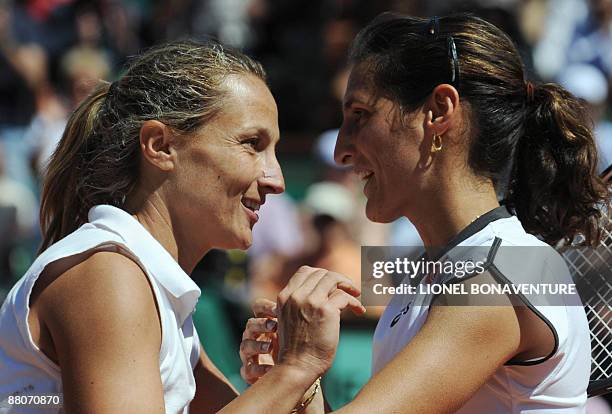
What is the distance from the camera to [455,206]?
2.63 meters

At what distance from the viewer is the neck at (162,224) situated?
2.55 metres

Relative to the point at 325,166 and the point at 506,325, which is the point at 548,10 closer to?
the point at 325,166

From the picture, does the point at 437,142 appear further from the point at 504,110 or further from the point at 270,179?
the point at 270,179

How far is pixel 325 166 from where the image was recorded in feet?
21.6

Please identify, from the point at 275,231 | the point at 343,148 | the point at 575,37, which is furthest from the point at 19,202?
the point at 343,148

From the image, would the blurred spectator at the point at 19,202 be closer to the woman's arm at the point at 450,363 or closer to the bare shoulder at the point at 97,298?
the bare shoulder at the point at 97,298

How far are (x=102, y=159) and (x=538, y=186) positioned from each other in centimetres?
113

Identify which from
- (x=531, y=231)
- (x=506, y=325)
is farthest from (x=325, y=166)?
(x=506, y=325)

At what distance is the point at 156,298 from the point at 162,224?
0.30 m

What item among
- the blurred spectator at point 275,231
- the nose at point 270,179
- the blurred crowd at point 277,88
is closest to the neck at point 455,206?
the nose at point 270,179

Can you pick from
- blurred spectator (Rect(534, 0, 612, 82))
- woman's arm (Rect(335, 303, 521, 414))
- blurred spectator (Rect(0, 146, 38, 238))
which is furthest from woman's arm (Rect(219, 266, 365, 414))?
blurred spectator (Rect(534, 0, 612, 82))

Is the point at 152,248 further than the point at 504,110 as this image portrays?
No

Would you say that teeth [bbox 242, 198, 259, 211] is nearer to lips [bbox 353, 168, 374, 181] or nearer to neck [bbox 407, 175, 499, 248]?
lips [bbox 353, 168, 374, 181]

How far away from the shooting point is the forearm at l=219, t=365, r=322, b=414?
88.9 inches
